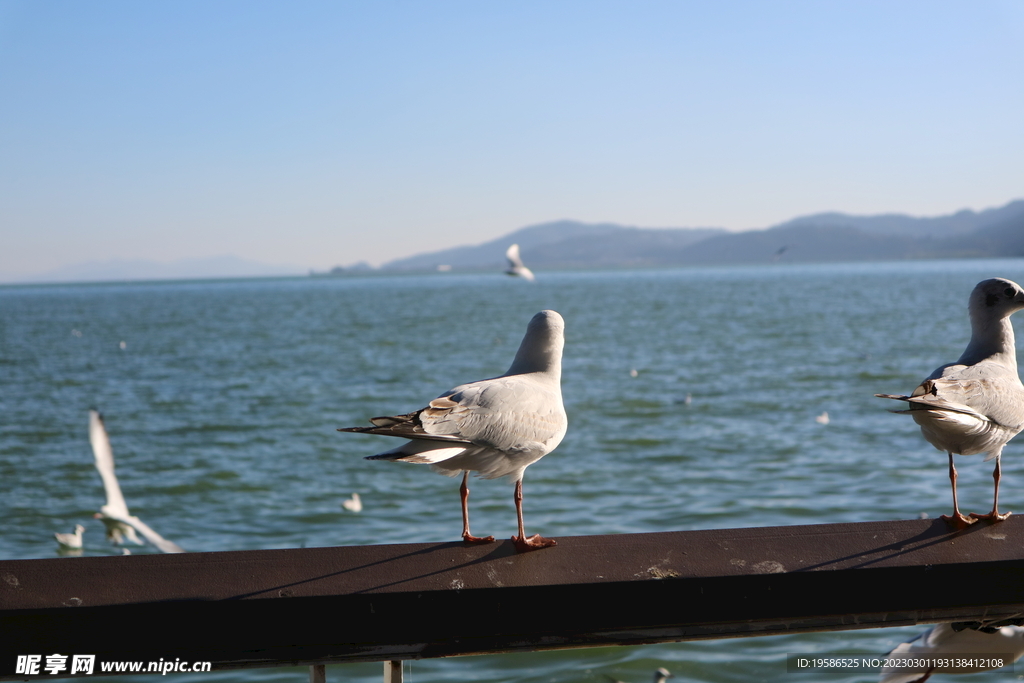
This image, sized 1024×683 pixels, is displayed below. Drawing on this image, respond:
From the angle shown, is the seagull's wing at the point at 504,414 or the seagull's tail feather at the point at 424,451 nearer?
the seagull's tail feather at the point at 424,451

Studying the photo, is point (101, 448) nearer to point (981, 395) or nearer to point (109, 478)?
point (109, 478)

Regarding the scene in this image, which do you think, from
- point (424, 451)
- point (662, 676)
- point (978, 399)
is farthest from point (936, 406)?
point (662, 676)

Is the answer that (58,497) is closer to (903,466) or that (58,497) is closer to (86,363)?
(903,466)

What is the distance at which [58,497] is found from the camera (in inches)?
488

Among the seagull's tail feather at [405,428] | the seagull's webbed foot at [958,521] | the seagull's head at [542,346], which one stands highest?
the seagull's head at [542,346]

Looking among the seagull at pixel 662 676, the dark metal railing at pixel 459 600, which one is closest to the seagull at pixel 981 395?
the dark metal railing at pixel 459 600

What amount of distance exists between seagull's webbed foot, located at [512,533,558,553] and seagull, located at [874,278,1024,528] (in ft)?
3.50

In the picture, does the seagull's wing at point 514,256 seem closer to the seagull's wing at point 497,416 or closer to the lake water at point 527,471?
the lake water at point 527,471

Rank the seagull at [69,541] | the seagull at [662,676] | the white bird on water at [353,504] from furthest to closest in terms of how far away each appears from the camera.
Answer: the white bird on water at [353,504] → the seagull at [69,541] → the seagull at [662,676]

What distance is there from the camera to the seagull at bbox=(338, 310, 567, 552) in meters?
2.28

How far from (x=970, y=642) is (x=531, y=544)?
3.42ft

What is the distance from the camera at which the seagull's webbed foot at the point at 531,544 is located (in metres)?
2.22

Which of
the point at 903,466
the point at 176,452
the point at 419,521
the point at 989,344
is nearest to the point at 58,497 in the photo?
the point at 176,452

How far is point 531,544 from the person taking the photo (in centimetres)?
227
